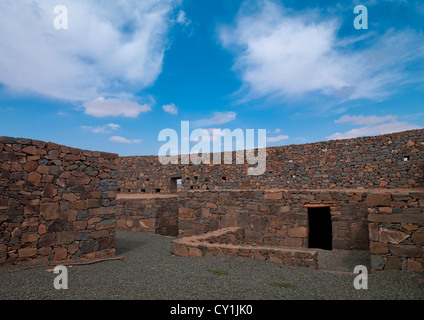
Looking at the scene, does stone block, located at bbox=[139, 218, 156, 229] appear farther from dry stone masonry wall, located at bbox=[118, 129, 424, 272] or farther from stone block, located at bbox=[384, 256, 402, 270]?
stone block, located at bbox=[384, 256, 402, 270]

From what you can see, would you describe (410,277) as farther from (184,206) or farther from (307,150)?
(307,150)

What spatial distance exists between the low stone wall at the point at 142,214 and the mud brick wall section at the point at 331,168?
16.3 ft

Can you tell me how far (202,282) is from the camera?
5277 mm

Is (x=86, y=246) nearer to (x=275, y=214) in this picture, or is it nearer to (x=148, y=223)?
(x=148, y=223)

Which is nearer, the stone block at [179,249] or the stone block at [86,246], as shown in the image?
the stone block at [86,246]

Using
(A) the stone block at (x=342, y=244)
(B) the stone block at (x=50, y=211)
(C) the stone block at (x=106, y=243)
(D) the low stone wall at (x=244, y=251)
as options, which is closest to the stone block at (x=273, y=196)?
(A) the stone block at (x=342, y=244)

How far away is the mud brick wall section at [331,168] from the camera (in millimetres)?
12273

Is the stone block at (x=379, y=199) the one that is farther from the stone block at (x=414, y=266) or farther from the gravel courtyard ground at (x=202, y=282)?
the gravel courtyard ground at (x=202, y=282)

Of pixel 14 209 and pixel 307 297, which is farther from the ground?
pixel 14 209

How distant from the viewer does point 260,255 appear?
694 cm

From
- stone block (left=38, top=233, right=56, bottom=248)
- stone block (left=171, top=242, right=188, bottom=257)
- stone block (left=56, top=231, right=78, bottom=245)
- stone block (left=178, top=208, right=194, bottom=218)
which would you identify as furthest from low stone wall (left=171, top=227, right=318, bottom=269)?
stone block (left=178, top=208, right=194, bottom=218)
